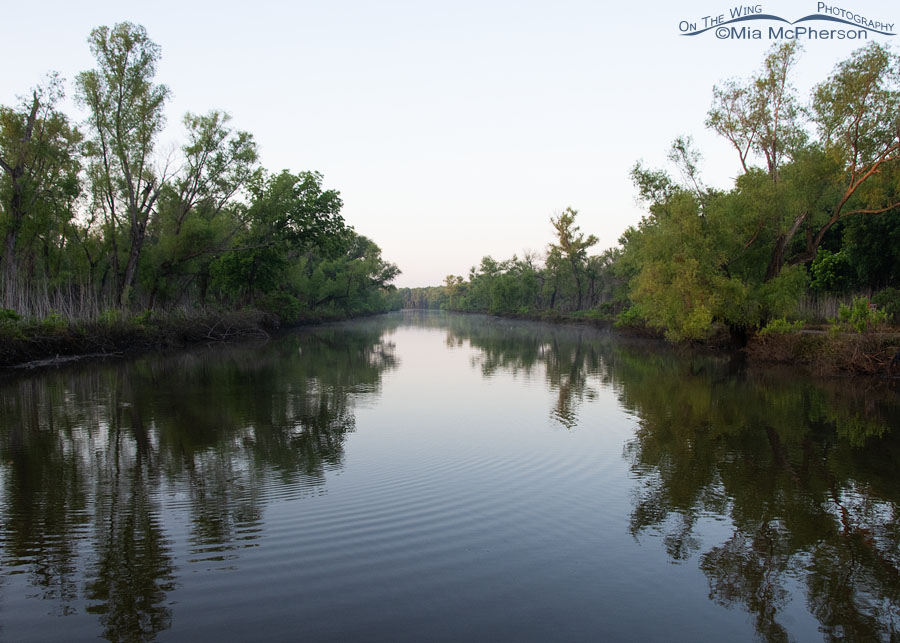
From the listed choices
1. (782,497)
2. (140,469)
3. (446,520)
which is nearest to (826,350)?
(782,497)

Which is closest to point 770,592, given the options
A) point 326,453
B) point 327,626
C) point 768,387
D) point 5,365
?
point 327,626

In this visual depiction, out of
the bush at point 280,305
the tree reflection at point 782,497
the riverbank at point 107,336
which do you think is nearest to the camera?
the tree reflection at point 782,497

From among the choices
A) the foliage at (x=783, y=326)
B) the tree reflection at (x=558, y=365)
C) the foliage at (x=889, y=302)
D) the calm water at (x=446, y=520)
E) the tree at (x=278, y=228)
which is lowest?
the tree reflection at (x=558, y=365)

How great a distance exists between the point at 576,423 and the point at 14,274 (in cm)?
2113

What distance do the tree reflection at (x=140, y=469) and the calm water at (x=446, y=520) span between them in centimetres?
3

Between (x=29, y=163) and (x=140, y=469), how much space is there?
22.1 m

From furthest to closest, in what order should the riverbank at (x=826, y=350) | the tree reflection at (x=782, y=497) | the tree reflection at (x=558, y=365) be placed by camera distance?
the riverbank at (x=826, y=350) < the tree reflection at (x=558, y=365) < the tree reflection at (x=782, y=497)

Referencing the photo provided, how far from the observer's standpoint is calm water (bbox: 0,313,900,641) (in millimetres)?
4266

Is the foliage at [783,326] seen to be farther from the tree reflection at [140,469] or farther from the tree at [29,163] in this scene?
the tree at [29,163]

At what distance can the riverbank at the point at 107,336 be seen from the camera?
18.8 metres

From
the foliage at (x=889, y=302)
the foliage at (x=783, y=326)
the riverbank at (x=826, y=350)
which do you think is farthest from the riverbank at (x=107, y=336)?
the foliage at (x=889, y=302)

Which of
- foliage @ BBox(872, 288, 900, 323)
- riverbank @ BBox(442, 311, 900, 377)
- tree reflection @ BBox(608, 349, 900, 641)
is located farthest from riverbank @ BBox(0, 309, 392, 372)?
foliage @ BBox(872, 288, 900, 323)

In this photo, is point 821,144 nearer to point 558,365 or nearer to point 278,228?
point 558,365

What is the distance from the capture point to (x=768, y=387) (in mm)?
16094
